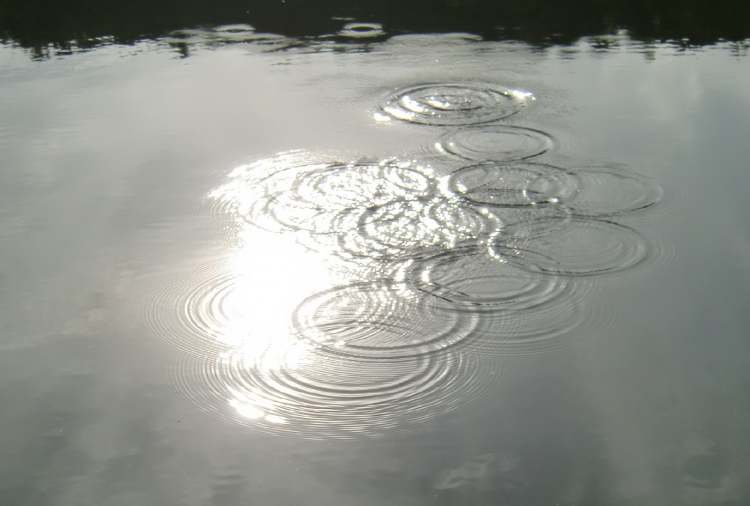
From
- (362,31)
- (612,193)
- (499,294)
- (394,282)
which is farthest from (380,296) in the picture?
(362,31)

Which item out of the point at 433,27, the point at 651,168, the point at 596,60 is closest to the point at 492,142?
the point at 651,168

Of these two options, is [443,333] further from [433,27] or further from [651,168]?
[433,27]

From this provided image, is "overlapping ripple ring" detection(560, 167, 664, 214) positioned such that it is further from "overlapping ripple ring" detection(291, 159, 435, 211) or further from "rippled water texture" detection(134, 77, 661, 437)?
"overlapping ripple ring" detection(291, 159, 435, 211)

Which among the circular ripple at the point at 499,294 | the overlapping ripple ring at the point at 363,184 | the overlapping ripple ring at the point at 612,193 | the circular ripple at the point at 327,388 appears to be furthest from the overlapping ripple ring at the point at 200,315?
the overlapping ripple ring at the point at 612,193

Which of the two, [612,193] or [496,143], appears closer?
[612,193]

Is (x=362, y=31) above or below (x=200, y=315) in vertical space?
above

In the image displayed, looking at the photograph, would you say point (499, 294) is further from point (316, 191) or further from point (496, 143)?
point (496, 143)

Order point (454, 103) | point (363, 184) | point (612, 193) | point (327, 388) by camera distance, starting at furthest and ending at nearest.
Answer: point (454, 103) < point (363, 184) < point (612, 193) < point (327, 388)

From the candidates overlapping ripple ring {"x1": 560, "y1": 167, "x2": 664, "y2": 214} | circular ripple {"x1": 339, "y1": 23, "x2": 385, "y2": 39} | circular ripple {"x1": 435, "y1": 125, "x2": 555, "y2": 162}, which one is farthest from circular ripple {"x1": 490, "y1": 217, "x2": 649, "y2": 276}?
circular ripple {"x1": 339, "y1": 23, "x2": 385, "y2": 39}
